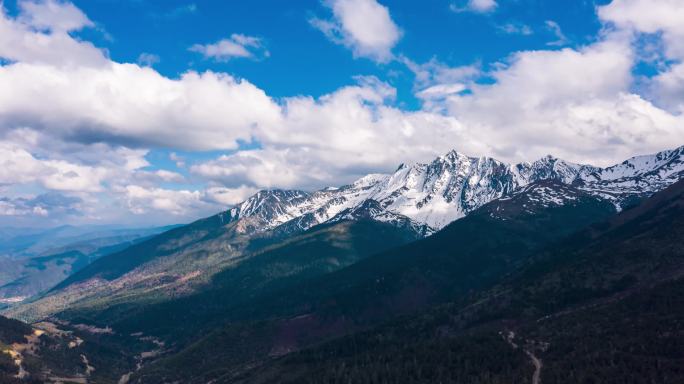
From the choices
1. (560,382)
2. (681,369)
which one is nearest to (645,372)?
(681,369)

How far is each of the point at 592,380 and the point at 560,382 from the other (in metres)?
11.8

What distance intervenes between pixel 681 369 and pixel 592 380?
102ft

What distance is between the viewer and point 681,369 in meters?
188

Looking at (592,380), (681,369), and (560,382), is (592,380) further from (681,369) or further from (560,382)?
(681,369)

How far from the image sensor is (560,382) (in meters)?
199

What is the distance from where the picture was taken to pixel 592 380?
196375 millimetres

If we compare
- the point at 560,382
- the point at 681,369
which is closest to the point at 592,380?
the point at 560,382

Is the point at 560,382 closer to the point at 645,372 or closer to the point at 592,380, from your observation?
the point at 592,380

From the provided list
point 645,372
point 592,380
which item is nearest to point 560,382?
point 592,380

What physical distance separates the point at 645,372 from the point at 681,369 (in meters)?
12.0

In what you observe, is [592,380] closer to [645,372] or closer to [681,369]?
[645,372]

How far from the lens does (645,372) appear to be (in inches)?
7564

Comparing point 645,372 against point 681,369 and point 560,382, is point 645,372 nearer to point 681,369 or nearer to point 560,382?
point 681,369
